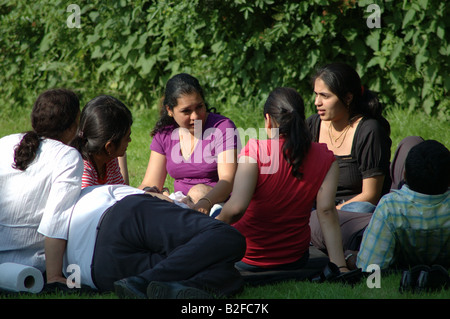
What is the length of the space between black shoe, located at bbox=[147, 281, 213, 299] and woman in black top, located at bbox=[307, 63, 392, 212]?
179 cm

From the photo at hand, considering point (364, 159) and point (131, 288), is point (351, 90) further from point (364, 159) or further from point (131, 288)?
point (131, 288)

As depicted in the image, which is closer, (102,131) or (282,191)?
(282,191)

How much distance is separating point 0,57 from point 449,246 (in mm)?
7498

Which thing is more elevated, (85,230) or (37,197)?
(37,197)

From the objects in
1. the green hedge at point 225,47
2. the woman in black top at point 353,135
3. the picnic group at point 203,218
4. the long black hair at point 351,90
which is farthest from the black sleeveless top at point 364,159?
the green hedge at point 225,47

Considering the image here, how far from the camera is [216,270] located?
10.5 ft


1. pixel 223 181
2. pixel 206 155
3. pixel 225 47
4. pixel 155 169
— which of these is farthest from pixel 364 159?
pixel 225 47

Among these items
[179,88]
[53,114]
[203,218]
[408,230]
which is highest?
[179,88]

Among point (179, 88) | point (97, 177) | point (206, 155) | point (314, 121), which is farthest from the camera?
point (314, 121)

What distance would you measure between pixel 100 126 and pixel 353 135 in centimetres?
198

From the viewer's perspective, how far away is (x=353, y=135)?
4.70m

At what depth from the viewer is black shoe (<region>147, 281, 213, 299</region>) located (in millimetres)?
2934

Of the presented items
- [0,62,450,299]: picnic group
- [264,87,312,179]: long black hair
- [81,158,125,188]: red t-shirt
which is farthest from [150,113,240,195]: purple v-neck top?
[264,87,312,179]: long black hair

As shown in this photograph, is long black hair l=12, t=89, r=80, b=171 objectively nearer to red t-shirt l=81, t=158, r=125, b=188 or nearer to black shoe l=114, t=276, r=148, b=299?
red t-shirt l=81, t=158, r=125, b=188
